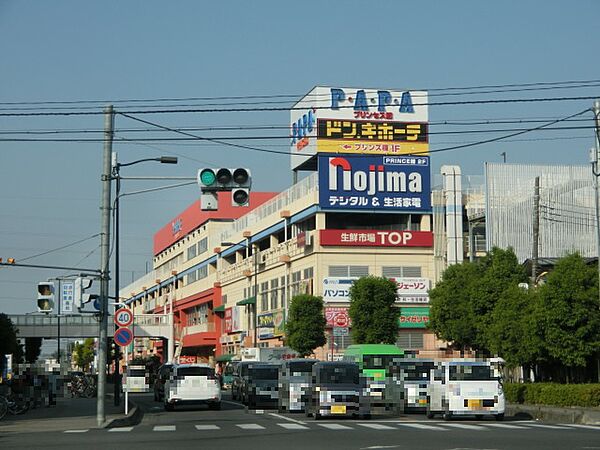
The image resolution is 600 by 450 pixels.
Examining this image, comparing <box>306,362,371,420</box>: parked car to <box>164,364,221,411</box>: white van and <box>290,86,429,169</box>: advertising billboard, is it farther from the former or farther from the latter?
<box>290,86,429,169</box>: advertising billboard

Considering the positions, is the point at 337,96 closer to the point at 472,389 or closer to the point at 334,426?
the point at 472,389

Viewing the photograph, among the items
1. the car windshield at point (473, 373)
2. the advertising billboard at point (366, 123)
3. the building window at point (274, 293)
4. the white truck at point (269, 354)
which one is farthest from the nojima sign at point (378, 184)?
the car windshield at point (473, 373)

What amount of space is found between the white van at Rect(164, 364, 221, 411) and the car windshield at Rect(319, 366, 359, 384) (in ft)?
28.3

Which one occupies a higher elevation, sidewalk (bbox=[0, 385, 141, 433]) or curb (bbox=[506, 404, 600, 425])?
curb (bbox=[506, 404, 600, 425])

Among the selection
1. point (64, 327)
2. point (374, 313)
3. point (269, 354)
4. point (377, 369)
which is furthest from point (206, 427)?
point (64, 327)

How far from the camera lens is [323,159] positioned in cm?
7044

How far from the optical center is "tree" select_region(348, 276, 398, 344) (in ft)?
209

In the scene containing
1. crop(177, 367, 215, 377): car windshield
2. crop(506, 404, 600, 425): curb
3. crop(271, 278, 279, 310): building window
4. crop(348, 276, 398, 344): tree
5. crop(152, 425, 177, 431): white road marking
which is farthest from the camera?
crop(271, 278, 279, 310): building window

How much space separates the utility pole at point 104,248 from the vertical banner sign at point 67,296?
898 mm

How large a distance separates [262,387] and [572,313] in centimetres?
1257

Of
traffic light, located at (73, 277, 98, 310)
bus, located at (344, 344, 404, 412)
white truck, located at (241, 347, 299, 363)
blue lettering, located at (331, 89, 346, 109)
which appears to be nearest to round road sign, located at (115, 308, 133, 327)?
traffic light, located at (73, 277, 98, 310)

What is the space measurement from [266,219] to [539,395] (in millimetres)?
52880

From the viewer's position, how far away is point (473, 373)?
27.8 m

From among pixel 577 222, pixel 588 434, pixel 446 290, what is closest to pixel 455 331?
pixel 446 290
